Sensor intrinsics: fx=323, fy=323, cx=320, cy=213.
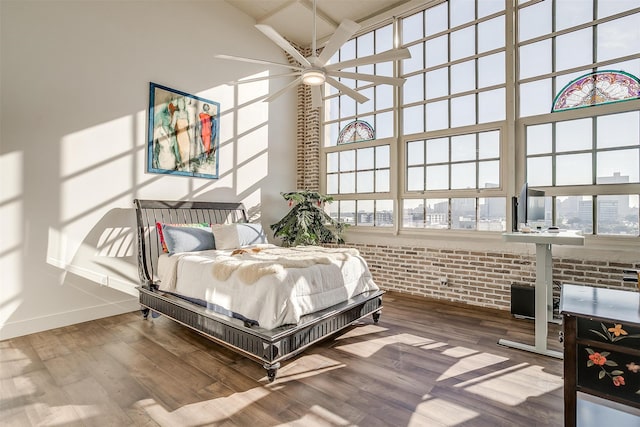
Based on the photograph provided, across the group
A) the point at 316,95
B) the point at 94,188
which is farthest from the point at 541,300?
the point at 94,188

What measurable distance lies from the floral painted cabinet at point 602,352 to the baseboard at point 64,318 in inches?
172

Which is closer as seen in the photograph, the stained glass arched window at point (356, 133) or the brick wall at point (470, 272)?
the brick wall at point (470, 272)

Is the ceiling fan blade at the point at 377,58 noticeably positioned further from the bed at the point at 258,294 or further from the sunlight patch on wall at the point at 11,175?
the sunlight patch on wall at the point at 11,175

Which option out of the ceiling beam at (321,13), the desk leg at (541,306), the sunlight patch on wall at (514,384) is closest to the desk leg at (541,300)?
the desk leg at (541,306)

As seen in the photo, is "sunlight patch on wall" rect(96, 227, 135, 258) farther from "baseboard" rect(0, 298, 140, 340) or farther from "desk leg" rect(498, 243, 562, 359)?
"desk leg" rect(498, 243, 562, 359)

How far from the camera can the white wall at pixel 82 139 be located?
321 cm

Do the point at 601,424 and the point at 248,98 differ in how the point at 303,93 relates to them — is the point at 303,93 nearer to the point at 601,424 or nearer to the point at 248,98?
the point at 248,98

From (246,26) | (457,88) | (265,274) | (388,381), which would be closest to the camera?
(388,381)

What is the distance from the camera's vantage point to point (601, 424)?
1.85m

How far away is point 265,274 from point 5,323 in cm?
273

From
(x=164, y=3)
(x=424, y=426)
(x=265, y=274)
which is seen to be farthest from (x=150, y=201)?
(x=424, y=426)

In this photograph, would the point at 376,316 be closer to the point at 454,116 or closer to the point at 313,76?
the point at 313,76

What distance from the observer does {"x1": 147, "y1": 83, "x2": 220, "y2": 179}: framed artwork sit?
4.28 m

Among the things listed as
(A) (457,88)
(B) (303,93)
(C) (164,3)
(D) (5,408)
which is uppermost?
(C) (164,3)
